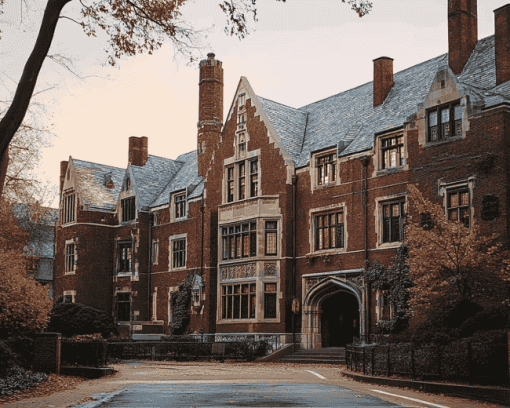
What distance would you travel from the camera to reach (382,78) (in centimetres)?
3272

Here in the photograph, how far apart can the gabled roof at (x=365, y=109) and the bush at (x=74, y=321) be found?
12.0 meters

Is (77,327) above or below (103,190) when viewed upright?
below

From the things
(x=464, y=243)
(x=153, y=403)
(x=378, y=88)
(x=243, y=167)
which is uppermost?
(x=378, y=88)

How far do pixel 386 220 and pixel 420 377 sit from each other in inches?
538

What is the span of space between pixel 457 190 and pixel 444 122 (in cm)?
280

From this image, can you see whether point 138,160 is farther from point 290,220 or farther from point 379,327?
point 379,327

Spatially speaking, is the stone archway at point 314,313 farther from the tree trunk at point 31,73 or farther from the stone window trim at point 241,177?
the tree trunk at point 31,73

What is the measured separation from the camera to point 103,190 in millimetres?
47906

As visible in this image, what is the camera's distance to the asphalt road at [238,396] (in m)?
11.5

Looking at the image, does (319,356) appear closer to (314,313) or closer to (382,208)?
(314,313)

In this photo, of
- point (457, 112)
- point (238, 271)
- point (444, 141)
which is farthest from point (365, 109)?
point (238, 271)

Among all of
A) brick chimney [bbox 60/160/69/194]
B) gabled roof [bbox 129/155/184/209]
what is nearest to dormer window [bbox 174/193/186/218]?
gabled roof [bbox 129/155/184/209]

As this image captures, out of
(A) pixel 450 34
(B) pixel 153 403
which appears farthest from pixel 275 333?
(B) pixel 153 403

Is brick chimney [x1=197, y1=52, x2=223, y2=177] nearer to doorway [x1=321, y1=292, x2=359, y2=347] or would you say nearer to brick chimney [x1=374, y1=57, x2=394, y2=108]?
brick chimney [x1=374, y1=57, x2=394, y2=108]
